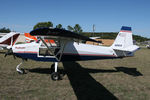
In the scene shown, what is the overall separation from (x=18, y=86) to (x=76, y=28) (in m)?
84.6

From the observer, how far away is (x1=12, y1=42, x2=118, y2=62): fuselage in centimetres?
728

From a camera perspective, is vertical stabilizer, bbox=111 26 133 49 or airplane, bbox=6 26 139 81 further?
vertical stabilizer, bbox=111 26 133 49

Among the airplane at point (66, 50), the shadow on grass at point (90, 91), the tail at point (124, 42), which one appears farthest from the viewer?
the tail at point (124, 42)

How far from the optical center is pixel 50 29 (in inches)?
190

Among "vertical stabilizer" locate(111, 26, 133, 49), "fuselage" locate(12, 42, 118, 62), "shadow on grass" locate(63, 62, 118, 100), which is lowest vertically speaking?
"shadow on grass" locate(63, 62, 118, 100)

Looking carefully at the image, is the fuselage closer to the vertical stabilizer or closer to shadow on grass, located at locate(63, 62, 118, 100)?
the vertical stabilizer

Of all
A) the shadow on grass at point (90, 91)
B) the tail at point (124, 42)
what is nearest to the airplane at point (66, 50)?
the tail at point (124, 42)

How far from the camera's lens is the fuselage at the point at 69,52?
7281 millimetres

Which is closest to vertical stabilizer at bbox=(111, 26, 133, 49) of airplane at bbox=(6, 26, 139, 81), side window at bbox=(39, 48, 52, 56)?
airplane at bbox=(6, 26, 139, 81)

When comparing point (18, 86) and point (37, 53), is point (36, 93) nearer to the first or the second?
point (18, 86)

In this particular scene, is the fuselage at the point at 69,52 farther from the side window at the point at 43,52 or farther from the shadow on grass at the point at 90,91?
the shadow on grass at the point at 90,91

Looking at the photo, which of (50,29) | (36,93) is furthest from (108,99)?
(50,29)

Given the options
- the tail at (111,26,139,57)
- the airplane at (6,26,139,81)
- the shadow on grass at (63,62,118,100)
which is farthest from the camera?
the tail at (111,26,139,57)

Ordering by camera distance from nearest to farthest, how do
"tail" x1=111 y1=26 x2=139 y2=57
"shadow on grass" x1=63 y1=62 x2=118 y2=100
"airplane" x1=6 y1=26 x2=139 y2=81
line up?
"shadow on grass" x1=63 y1=62 x2=118 y2=100 → "airplane" x1=6 y1=26 x2=139 y2=81 → "tail" x1=111 y1=26 x2=139 y2=57
